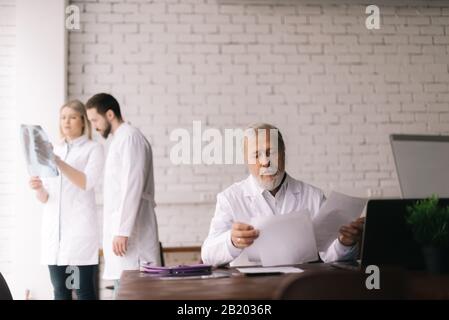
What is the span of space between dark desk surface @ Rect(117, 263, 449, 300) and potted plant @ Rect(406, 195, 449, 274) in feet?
0.15

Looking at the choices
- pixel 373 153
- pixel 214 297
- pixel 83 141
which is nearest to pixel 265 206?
pixel 214 297

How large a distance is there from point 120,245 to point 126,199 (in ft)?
0.69

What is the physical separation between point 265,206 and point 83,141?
1343 mm

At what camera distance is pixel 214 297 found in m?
1.40

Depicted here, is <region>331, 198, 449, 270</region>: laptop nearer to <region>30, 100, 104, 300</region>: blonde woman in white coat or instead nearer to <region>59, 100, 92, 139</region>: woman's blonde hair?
<region>30, 100, 104, 300</region>: blonde woman in white coat

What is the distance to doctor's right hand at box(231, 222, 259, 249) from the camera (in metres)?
1.75

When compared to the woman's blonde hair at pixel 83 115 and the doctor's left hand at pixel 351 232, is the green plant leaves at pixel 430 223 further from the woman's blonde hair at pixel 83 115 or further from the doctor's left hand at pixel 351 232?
the woman's blonde hair at pixel 83 115

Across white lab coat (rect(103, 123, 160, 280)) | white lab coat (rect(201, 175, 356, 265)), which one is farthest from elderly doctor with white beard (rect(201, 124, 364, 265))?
white lab coat (rect(103, 123, 160, 280))

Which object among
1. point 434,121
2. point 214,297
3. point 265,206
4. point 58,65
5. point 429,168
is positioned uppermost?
point 58,65

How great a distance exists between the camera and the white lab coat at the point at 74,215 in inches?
119
